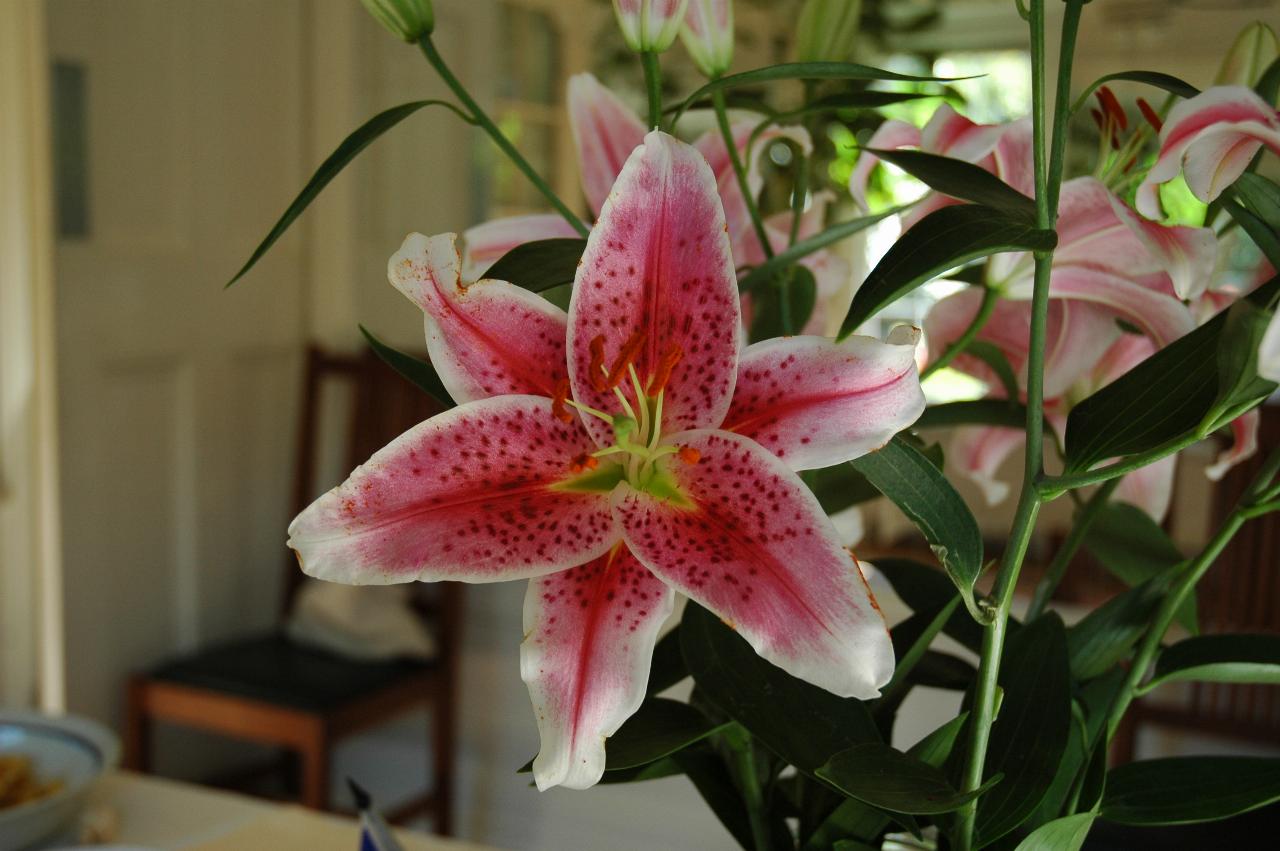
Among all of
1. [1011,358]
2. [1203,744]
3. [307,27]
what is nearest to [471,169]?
[307,27]

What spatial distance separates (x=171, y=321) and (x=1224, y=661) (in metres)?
2.32

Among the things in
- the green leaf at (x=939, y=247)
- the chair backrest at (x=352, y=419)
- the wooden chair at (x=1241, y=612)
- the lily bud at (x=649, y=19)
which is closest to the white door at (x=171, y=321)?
the chair backrest at (x=352, y=419)

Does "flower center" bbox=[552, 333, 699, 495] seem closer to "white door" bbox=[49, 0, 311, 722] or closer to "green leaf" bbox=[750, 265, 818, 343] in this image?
"green leaf" bbox=[750, 265, 818, 343]

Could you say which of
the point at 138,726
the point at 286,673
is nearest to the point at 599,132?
the point at 286,673

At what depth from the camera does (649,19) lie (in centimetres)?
42

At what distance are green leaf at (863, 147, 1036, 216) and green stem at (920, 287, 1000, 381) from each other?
0.10 m

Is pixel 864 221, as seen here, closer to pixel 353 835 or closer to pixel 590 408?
pixel 590 408

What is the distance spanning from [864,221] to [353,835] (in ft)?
2.53

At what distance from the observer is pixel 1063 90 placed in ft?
1.22

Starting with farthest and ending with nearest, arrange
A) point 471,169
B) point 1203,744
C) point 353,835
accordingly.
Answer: point 471,169
point 1203,744
point 353,835

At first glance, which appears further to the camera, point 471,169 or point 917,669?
point 471,169

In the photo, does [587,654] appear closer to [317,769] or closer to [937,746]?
[937,746]

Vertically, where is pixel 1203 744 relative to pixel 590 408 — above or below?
below

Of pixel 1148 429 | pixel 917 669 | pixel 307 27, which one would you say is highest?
pixel 307 27
